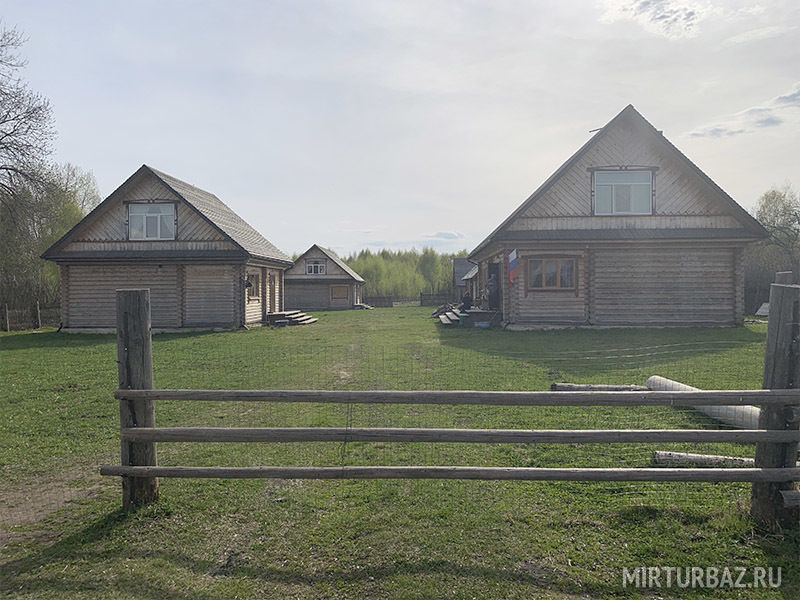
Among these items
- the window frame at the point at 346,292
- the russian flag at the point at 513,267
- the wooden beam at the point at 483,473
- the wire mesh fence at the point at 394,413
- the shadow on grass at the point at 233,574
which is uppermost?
the russian flag at the point at 513,267

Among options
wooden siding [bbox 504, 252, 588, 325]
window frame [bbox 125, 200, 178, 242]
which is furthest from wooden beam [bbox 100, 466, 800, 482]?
window frame [bbox 125, 200, 178, 242]

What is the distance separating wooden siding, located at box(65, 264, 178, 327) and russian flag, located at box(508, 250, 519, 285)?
1602 cm

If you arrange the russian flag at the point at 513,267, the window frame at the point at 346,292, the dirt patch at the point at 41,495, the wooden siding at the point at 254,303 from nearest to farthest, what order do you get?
the dirt patch at the point at 41,495
the russian flag at the point at 513,267
the wooden siding at the point at 254,303
the window frame at the point at 346,292

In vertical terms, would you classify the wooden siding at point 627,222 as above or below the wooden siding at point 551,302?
above

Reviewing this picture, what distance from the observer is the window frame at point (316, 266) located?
160ft

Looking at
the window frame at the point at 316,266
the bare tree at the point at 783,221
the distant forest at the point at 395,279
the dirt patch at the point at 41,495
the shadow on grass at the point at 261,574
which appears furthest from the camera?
the distant forest at the point at 395,279

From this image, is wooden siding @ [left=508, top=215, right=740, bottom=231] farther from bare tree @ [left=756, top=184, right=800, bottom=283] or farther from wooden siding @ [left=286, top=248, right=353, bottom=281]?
wooden siding @ [left=286, top=248, right=353, bottom=281]

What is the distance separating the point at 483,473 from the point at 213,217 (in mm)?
23517

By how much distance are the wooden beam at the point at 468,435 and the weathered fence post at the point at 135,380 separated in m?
0.15

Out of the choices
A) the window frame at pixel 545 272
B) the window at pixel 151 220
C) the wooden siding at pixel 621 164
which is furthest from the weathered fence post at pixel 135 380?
the window at pixel 151 220

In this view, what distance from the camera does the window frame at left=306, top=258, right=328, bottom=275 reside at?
4862 cm

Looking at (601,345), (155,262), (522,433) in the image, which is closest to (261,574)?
(522,433)

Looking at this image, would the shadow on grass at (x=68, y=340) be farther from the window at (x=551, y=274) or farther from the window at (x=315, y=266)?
the window at (x=315, y=266)

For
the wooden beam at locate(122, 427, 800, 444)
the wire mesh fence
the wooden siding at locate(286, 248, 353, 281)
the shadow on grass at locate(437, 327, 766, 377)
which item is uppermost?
the wooden siding at locate(286, 248, 353, 281)
